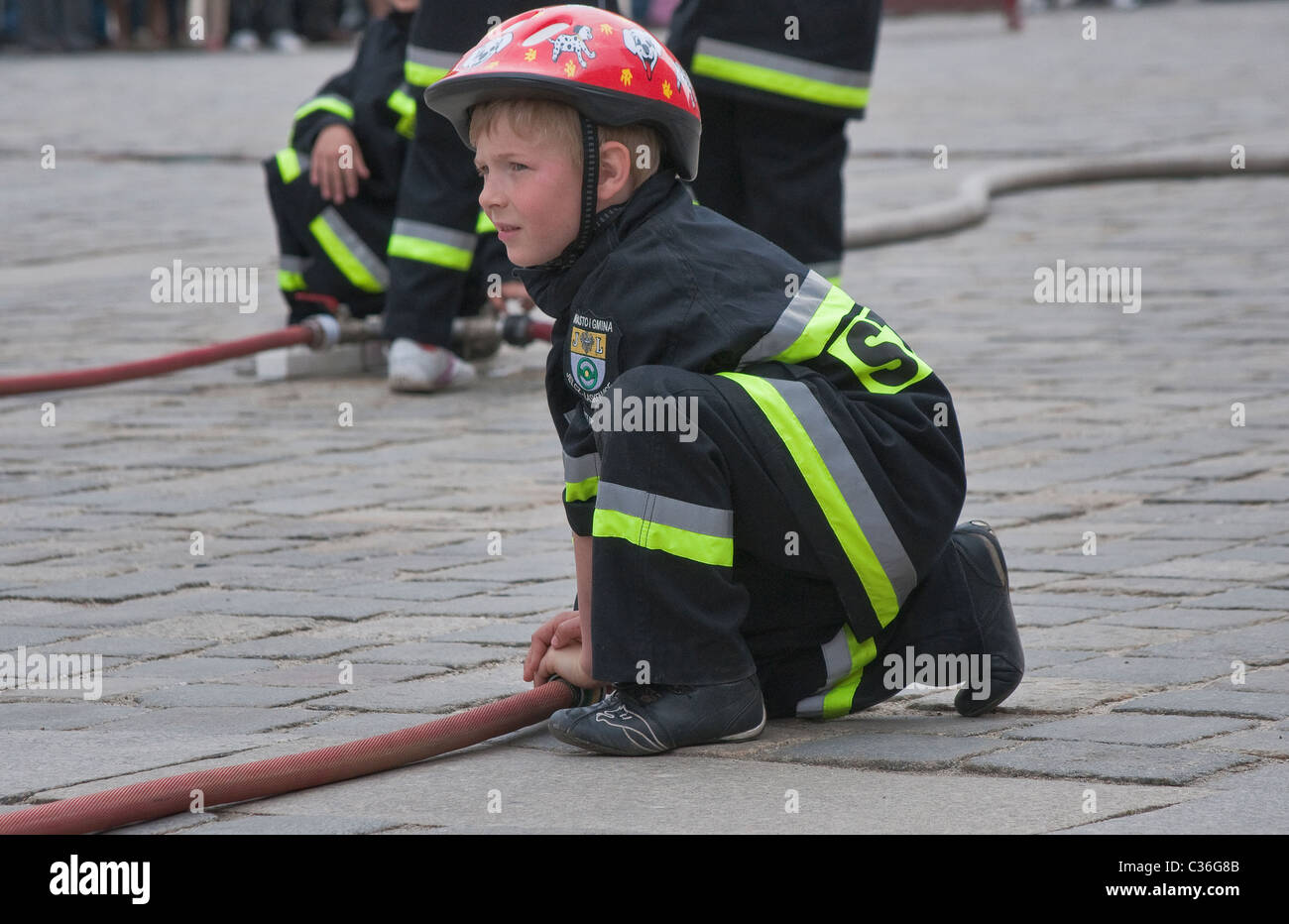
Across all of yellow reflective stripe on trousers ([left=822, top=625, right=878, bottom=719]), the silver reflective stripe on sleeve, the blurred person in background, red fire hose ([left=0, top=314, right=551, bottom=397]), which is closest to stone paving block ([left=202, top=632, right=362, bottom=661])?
yellow reflective stripe on trousers ([left=822, top=625, right=878, bottom=719])

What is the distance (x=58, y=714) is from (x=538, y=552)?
1393 millimetres

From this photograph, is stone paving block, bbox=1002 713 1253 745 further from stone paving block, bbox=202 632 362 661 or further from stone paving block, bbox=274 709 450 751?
stone paving block, bbox=202 632 362 661

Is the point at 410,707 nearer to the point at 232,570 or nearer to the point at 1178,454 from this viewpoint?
the point at 232,570

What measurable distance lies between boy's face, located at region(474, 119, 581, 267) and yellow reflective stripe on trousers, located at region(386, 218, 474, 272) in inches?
126

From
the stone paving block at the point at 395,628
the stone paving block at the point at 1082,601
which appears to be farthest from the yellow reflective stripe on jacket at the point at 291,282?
the stone paving block at the point at 1082,601

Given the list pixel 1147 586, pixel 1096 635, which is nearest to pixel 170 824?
pixel 1096 635

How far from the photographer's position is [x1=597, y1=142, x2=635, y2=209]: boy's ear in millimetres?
3295

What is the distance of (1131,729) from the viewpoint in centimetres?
319

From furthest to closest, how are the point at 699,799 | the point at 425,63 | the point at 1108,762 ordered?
the point at 425,63 < the point at 1108,762 < the point at 699,799

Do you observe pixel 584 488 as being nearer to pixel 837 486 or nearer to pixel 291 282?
pixel 837 486

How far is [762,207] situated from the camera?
587cm

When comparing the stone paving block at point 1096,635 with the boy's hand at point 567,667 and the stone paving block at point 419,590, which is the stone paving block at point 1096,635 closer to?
the boy's hand at point 567,667

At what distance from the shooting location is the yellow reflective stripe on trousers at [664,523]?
10.1ft
